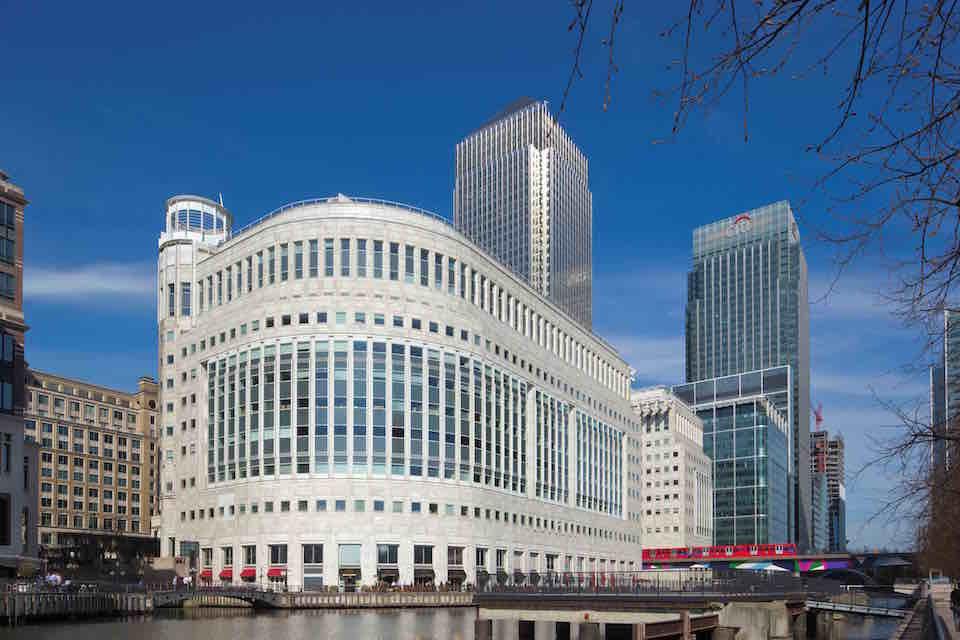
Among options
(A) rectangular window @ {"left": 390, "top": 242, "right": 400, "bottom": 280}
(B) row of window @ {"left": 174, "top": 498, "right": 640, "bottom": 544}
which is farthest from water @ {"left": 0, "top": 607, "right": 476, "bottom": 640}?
(A) rectangular window @ {"left": 390, "top": 242, "right": 400, "bottom": 280}

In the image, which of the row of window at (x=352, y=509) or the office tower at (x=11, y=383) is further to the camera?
the row of window at (x=352, y=509)

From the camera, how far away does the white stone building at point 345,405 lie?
10450 centimetres

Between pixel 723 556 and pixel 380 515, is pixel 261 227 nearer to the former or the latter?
pixel 380 515

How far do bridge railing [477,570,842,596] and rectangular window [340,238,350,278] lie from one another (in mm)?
51870

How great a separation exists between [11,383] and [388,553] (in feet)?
136

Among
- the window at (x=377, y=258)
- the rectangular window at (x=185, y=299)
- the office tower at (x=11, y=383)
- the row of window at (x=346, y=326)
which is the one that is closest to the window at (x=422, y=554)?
the row of window at (x=346, y=326)

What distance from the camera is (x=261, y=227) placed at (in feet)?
373

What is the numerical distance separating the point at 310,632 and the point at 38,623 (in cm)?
2241

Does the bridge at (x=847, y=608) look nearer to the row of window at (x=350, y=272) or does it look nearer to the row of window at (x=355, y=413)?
the row of window at (x=355, y=413)

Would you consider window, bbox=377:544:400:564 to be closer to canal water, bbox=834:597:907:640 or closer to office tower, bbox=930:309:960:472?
canal water, bbox=834:597:907:640

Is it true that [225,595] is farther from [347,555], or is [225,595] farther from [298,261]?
[298,261]

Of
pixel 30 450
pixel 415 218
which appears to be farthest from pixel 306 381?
pixel 30 450

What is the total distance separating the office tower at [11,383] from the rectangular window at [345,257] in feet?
106

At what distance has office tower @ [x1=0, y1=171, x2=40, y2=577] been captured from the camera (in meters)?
93.2
